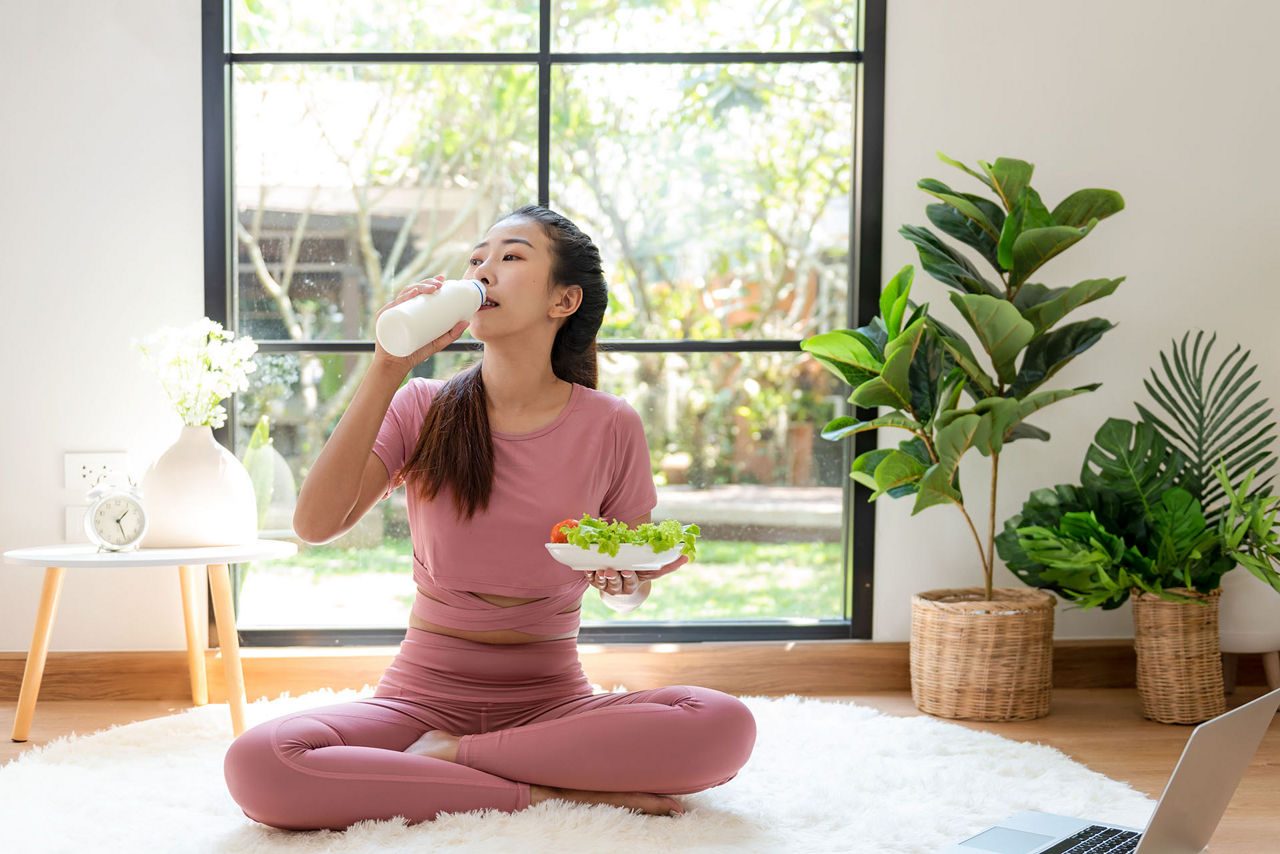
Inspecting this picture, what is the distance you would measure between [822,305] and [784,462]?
438 millimetres

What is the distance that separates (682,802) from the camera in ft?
6.38

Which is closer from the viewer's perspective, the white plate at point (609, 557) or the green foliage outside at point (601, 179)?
the white plate at point (609, 557)

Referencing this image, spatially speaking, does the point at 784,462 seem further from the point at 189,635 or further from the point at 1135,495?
the point at 189,635

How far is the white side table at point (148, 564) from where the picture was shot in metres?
2.37

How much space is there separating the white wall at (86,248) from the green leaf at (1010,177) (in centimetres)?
195

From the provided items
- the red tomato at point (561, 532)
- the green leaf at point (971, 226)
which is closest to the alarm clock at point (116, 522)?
the red tomato at point (561, 532)

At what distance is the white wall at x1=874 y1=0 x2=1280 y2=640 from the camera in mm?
2982

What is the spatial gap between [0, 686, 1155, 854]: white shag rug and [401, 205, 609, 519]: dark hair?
57 centimetres

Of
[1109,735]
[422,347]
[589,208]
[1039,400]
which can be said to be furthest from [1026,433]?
[422,347]

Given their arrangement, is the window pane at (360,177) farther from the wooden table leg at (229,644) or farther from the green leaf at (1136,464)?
the green leaf at (1136,464)

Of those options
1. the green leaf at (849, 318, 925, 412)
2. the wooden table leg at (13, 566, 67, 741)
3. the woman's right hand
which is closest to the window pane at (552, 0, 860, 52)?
the green leaf at (849, 318, 925, 412)

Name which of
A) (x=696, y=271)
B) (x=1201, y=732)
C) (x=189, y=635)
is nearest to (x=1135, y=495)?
(x=696, y=271)

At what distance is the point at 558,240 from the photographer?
2107mm

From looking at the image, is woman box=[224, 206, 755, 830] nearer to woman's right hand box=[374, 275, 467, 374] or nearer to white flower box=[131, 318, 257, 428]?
woman's right hand box=[374, 275, 467, 374]
